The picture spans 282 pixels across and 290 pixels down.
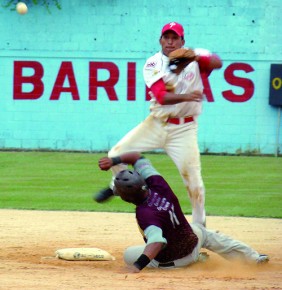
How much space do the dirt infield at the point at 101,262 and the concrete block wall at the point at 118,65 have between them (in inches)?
367

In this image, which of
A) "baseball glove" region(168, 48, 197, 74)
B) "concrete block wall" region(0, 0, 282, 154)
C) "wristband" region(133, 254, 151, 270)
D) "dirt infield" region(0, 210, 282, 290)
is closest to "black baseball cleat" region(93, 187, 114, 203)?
"dirt infield" region(0, 210, 282, 290)

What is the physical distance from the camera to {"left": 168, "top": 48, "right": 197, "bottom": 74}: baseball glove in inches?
346

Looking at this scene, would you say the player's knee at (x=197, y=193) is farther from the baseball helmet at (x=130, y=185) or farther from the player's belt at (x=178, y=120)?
the baseball helmet at (x=130, y=185)

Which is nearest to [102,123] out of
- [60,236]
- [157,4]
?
[157,4]

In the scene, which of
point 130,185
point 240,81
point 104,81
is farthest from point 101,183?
point 130,185

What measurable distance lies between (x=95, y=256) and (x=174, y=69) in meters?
1.86

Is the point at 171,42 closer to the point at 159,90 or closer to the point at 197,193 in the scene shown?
the point at 159,90

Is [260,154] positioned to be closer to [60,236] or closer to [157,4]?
[157,4]

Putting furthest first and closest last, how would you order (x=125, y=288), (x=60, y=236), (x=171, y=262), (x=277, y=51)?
(x=277, y=51) < (x=60, y=236) < (x=171, y=262) < (x=125, y=288)

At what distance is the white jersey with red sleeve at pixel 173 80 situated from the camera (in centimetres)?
905

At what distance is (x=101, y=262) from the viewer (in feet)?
29.0

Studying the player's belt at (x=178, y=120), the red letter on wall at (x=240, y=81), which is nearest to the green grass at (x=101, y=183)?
the red letter on wall at (x=240, y=81)

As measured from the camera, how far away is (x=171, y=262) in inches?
331

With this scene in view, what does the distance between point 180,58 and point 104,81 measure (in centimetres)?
1287
